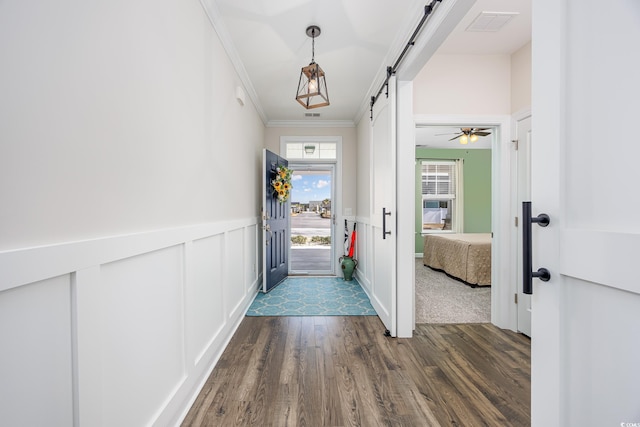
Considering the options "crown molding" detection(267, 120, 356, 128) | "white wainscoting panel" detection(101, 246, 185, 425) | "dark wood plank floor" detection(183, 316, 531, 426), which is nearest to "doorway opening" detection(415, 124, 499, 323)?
"crown molding" detection(267, 120, 356, 128)

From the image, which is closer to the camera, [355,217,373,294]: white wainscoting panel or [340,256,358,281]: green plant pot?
[355,217,373,294]: white wainscoting panel

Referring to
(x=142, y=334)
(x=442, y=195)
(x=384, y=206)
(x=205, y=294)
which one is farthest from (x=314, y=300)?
(x=442, y=195)

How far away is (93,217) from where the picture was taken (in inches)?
37.4

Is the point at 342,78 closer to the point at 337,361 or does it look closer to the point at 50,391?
the point at 337,361

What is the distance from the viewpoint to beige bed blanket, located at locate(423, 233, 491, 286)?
4180mm

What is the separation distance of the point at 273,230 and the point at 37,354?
131 inches

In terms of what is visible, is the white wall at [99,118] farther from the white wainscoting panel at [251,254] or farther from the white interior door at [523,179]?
the white interior door at [523,179]

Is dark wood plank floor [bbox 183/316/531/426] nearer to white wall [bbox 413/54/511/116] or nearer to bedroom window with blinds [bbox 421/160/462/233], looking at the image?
white wall [bbox 413/54/511/116]

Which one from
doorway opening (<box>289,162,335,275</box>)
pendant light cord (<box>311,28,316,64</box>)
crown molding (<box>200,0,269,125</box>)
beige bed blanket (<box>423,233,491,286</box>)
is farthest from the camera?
doorway opening (<box>289,162,335,275</box>)

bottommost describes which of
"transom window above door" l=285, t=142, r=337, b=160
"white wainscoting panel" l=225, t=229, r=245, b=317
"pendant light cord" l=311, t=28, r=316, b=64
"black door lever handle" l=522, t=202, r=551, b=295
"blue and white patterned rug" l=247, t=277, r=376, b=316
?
"blue and white patterned rug" l=247, t=277, r=376, b=316

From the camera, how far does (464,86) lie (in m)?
2.77

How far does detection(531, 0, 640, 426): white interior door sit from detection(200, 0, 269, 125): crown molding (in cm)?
197

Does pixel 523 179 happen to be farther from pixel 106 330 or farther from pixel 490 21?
pixel 106 330

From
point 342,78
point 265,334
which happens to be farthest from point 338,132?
point 265,334
